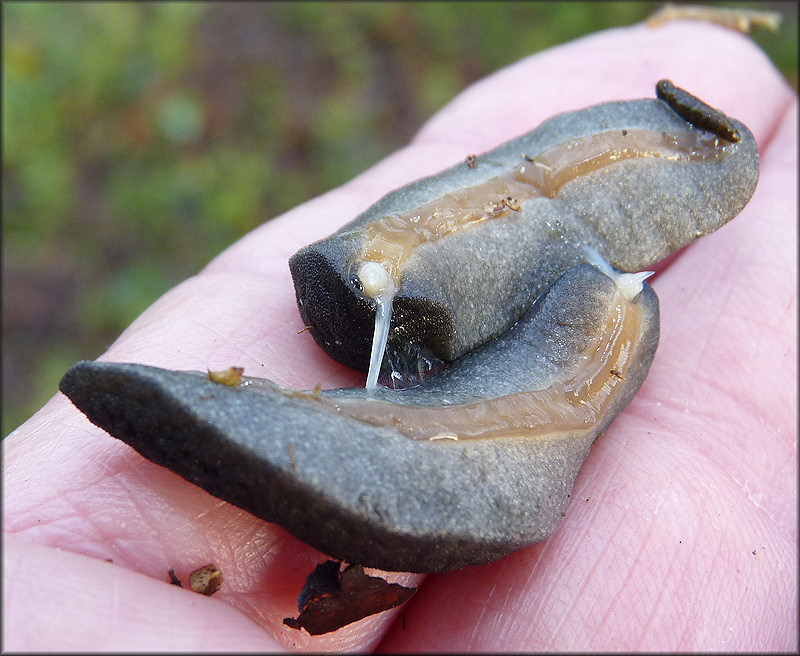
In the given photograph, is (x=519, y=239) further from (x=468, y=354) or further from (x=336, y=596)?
(x=336, y=596)

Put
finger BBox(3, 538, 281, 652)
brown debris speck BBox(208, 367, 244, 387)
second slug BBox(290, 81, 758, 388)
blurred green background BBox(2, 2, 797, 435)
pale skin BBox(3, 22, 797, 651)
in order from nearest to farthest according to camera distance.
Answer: finger BBox(3, 538, 281, 652) → pale skin BBox(3, 22, 797, 651) → brown debris speck BBox(208, 367, 244, 387) → second slug BBox(290, 81, 758, 388) → blurred green background BBox(2, 2, 797, 435)

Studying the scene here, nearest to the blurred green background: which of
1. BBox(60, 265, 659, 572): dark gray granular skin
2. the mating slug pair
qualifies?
the mating slug pair

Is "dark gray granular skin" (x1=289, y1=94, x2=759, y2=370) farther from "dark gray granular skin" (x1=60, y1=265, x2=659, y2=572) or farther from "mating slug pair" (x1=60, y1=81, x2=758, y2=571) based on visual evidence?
"dark gray granular skin" (x1=60, y1=265, x2=659, y2=572)

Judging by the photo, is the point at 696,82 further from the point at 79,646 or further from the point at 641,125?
the point at 79,646

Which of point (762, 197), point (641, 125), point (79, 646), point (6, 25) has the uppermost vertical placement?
point (6, 25)

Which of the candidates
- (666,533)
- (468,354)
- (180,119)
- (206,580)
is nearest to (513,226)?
(468,354)

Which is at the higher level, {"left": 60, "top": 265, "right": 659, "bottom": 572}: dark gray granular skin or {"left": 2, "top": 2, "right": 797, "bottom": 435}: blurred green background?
{"left": 2, "top": 2, "right": 797, "bottom": 435}: blurred green background

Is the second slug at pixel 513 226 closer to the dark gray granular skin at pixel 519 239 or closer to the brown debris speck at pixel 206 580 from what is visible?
the dark gray granular skin at pixel 519 239

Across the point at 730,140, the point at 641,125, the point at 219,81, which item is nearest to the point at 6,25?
the point at 219,81
